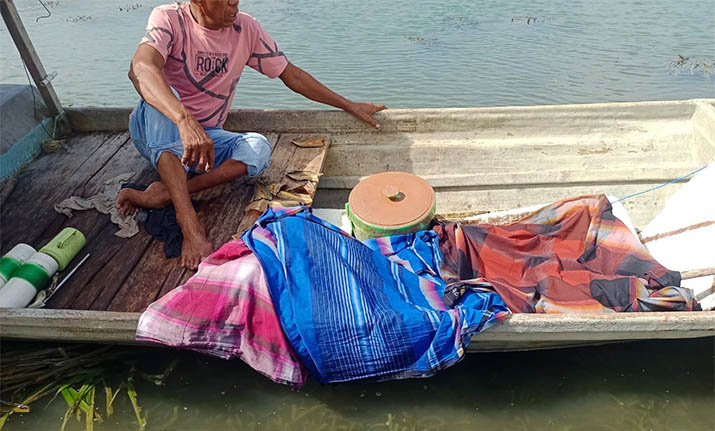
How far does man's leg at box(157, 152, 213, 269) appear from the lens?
246 cm

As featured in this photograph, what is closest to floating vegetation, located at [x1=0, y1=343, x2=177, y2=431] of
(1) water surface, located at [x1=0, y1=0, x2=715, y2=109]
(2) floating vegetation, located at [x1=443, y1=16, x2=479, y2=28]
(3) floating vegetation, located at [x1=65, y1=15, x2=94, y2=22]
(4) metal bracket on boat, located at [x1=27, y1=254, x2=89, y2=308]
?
(4) metal bracket on boat, located at [x1=27, y1=254, x2=89, y2=308]

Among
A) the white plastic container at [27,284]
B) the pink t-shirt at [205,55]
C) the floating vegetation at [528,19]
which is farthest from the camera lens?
the floating vegetation at [528,19]

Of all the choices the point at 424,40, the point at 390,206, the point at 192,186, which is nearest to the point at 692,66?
the point at 424,40

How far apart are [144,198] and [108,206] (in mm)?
323

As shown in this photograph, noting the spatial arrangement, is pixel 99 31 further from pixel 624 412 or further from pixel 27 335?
pixel 624 412

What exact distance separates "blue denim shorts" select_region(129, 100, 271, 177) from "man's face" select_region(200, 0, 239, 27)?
0.61m

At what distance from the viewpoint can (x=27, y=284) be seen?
220 centimetres

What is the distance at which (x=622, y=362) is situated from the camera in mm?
2457

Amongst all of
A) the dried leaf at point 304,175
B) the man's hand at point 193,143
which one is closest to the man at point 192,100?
the man's hand at point 193,143

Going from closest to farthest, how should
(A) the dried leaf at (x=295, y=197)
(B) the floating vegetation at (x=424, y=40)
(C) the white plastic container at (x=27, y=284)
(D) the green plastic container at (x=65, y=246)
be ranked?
(C) the white plastic container at (x=27, y=284), (D) the green plastic container at (x=65, y=246), (A) the dried leaf at (x=295, y=197), (B) the floating vegetation at (x=424, y=40)

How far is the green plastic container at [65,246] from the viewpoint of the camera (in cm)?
240

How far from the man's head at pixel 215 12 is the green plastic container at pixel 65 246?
135cm

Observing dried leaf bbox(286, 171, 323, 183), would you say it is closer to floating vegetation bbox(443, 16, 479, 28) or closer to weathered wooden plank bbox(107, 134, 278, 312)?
weathered wooden plank bbox(107, 134, 278, 312)

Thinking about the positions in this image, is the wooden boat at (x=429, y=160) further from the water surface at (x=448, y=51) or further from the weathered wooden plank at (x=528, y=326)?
the water surface at (x=448, y=51)
